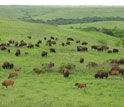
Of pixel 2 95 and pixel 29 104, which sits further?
pixel 2 95

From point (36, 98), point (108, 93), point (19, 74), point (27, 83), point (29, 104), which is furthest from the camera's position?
point (19, 74)

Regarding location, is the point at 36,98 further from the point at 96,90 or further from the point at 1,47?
the point at 1,47

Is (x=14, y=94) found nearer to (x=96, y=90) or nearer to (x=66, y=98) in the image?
(x=66, y=98)

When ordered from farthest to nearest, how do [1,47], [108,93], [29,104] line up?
[1,47], [108,93], [29,104]

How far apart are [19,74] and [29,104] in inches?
285

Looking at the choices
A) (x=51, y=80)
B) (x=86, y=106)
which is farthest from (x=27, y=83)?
(x=86, y=106)

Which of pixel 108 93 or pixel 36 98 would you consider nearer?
pixel 36 98

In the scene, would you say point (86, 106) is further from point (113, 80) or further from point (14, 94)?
point (113, 80)

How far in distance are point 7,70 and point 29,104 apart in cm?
877

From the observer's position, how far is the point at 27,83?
16.2 m

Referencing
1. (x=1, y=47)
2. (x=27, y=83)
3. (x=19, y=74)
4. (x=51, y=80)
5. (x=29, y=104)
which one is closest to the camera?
(x=29, y=104)

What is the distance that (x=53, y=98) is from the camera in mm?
13117

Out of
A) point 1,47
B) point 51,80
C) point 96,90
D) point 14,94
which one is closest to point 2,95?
point 14,94

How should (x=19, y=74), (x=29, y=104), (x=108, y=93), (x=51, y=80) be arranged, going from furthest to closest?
(x=19, y=74) < (x=51, y=80) < (x=108, y=93) < (x=29, y=104)
